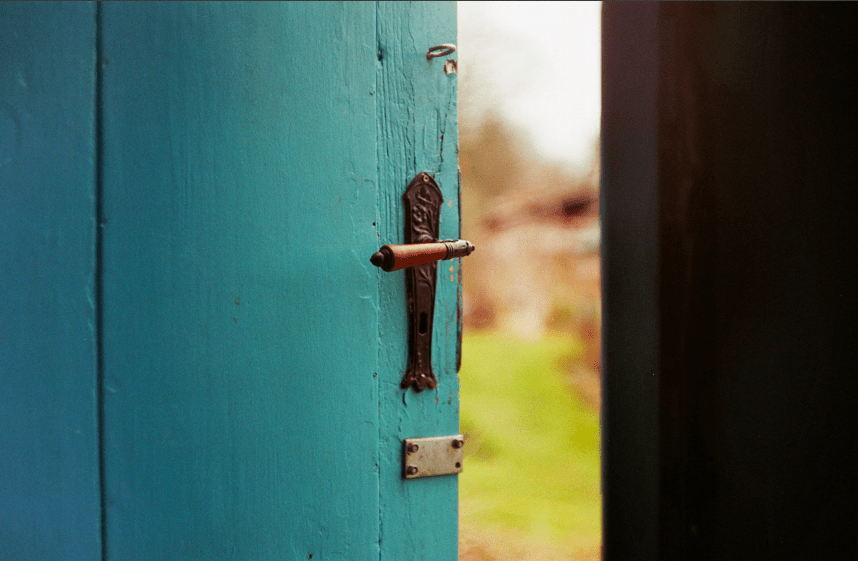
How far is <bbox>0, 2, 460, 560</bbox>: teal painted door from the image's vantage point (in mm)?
458

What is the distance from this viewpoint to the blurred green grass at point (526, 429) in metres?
2.30

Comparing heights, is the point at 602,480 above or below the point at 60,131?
below

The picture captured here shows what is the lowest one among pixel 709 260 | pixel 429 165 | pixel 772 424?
pixel 772 424

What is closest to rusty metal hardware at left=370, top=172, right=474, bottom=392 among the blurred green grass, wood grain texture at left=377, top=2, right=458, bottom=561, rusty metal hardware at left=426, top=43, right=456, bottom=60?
wood grain texture at left=377, top=2, right=458, bottom=561

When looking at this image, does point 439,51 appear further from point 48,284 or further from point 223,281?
point 48,284

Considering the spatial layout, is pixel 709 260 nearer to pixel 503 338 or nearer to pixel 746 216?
pixel 746 216

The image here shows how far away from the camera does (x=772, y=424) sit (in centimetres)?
33

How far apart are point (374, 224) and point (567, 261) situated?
68.7 inches

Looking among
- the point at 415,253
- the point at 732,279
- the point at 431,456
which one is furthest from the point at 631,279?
the point at 431,456

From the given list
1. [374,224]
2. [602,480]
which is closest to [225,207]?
[374,224]

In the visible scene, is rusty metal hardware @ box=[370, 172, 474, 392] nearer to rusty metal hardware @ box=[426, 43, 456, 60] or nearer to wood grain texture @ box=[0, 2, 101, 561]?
rusty metal hardware @ box=[426, 43, 456, 60]

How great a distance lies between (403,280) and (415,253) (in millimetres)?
58

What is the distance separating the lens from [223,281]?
1.65ft

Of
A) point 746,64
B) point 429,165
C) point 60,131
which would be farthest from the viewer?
point 429,165
